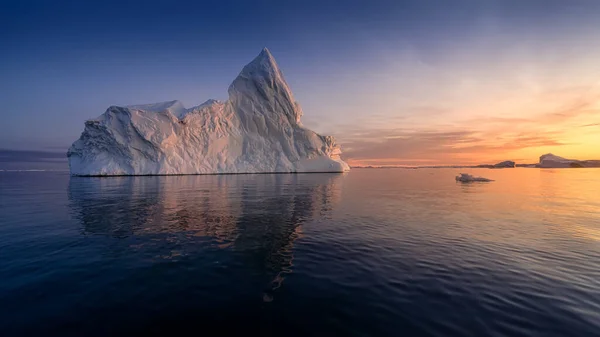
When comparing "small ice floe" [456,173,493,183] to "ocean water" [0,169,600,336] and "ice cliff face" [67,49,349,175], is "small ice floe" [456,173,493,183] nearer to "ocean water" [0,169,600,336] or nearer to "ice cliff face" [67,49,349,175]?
"ocean water" [0,169,600,336]

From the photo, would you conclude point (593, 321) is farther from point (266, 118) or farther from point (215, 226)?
point (266, 118)

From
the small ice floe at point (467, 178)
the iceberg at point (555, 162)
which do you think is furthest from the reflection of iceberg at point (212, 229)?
the iceberg at point (555, 162)

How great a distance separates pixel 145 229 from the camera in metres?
9.95

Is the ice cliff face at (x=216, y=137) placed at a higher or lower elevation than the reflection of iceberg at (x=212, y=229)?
higher

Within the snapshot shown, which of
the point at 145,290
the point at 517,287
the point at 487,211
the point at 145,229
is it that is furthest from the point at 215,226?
the point at 487,211

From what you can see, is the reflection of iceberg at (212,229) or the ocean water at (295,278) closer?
the ocean water at (295,278)

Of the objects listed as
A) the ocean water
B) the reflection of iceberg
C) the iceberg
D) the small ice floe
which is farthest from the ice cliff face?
the iceberg

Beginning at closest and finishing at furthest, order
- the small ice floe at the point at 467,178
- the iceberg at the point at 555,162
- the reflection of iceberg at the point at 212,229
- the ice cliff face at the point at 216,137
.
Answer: the reflection of iceberg at the point at 212,229 < the small ice floe at the point at 467,178 < the ice cliff face at the point at 216,137 < the iceberg at the point at 555,162

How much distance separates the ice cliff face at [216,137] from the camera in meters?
47.1

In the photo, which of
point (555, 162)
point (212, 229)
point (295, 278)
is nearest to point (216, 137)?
point (212, 229)

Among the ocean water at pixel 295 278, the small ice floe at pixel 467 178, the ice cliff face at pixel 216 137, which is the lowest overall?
the ocean water at pixel 295 278

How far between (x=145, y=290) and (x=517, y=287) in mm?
7364

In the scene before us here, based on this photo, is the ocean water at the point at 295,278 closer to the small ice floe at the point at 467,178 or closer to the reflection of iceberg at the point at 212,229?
the reflection of iceberg at the point at 212,229

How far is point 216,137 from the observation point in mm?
56125
